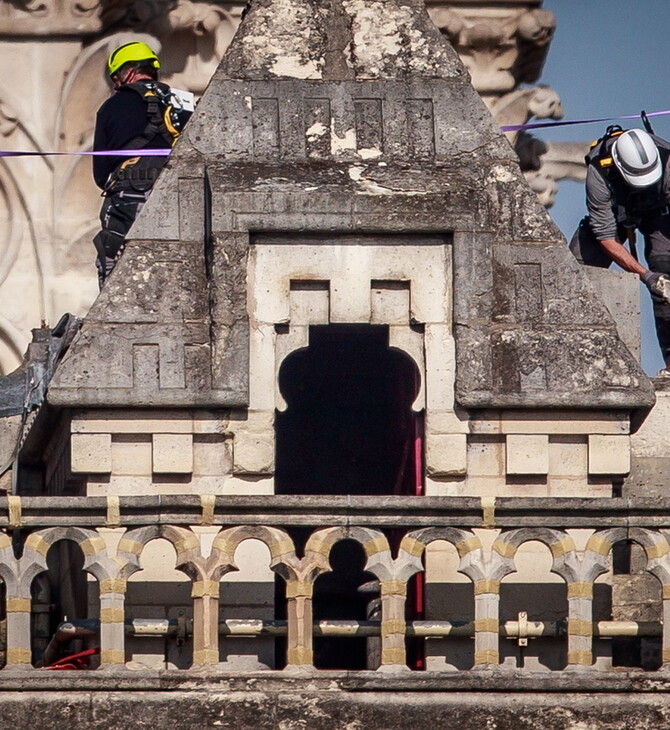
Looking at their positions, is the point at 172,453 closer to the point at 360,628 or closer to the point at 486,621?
the point at 360,628

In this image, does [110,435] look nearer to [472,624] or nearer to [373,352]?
[472,624]

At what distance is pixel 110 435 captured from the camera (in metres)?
18.2

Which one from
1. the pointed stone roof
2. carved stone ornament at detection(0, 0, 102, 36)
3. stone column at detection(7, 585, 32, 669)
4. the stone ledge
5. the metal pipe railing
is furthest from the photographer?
carved stone ornament at detection(0, 0, 102, 36)

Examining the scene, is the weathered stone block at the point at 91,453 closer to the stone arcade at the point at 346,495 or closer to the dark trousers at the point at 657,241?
the stone arcade at the point at 346,495

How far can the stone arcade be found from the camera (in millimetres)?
17250

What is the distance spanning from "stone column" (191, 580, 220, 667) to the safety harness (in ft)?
12.8

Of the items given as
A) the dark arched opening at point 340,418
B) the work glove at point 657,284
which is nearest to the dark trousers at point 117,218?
the dark arched opening at point 340,418

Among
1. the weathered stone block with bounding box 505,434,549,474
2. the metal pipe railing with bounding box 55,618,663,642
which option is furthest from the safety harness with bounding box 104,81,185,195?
the metal pipe railing with bounding box 55,618,663,642

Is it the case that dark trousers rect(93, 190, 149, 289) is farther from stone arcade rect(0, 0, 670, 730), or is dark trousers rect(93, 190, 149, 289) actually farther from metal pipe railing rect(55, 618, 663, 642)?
metal pipe railing rect(55, 618, 663, 642)

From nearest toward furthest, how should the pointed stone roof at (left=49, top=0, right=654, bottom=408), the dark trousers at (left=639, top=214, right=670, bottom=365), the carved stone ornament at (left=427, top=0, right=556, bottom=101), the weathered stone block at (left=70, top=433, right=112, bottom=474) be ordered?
1. the weathered stone block at (left=70, top=433, right=112, bottom=474)
2. the pointed stone roof at (left=49, top=0, right=654, bottom=408)
3. the dark trousers at (left=639, top=214, right=670, bottom=365)
4. the carved stone ornament at (left=427, top=0, right=556, bottom=101)

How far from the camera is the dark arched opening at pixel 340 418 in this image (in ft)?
72.7

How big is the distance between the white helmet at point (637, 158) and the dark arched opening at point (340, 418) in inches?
72.8

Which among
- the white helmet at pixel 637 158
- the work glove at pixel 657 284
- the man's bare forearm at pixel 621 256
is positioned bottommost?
the work glove at pixel 657 284

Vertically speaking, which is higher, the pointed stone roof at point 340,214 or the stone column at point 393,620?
the pointed stone roof at point 340,214
